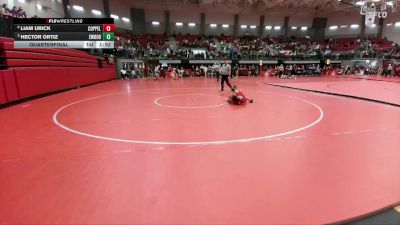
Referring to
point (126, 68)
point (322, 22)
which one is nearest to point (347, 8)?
point (322, 22)

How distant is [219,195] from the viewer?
270cm

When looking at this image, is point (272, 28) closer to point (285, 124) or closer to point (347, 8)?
point (347, 8)

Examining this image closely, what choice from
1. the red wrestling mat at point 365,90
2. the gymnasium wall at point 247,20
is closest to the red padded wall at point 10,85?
the red wrestling mat at point 365,90

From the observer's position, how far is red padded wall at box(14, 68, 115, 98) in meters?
9.66

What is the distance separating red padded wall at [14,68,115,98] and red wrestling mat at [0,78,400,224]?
3.95 m

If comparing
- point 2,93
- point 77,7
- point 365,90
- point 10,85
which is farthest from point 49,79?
point 77,7

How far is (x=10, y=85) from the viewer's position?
8703 mm

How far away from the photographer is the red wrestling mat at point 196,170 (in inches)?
94.5

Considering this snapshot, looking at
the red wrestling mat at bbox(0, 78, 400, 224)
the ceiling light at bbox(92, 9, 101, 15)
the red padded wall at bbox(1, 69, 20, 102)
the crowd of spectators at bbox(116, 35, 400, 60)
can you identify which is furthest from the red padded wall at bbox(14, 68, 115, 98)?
the ceiling light at bbox(92, 9, 101, 15)

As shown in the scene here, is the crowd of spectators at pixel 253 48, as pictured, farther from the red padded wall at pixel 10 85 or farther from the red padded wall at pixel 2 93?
the red padded wall at pixel 2 93

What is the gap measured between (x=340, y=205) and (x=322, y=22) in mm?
53294
